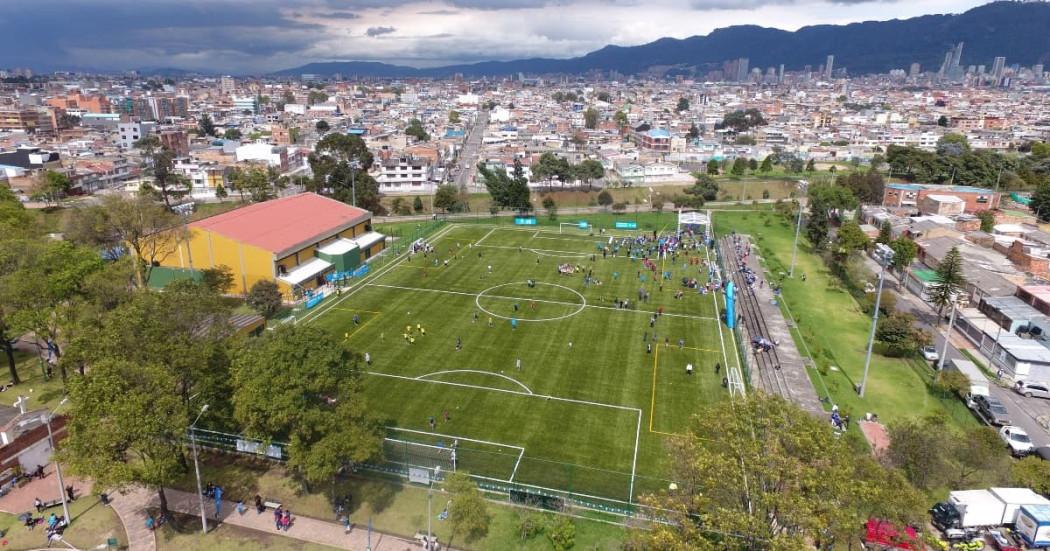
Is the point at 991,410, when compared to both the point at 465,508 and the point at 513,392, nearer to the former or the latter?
the point at 513,392

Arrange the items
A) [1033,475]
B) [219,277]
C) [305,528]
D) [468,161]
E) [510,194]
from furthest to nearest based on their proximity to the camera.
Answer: [468,161] → [510,194] → [219,277] → [1033,475] → [305,528]

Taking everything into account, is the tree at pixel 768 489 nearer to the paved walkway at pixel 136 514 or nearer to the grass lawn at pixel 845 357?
the grass lawn at pixel 845 357

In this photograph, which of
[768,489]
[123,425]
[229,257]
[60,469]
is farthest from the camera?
[229,257]

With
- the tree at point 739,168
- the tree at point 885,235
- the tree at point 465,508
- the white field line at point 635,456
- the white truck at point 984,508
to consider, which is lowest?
the white field line at point 635,456

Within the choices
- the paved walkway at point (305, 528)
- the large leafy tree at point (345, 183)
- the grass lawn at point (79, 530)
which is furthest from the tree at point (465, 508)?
the large leafy tree at point (345, 183)

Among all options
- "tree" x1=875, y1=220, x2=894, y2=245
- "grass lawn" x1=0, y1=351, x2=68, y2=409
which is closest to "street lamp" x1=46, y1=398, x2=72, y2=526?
"grass lawn" x1=0, y1=351, x2=68, y2=409

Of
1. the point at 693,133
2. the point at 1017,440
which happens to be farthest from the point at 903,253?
the point at 693,133

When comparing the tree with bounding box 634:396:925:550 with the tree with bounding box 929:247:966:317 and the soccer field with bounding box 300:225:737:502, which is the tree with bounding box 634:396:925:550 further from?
the tree with bounding box 929:247:966:317
